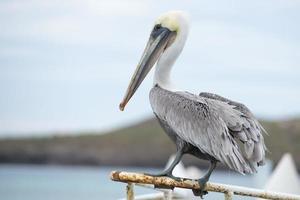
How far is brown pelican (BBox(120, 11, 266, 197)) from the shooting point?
5.94 m

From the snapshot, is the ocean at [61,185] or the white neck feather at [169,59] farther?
the ocean at [61,185]

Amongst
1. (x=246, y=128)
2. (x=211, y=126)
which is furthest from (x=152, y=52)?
(x=246, y=128)

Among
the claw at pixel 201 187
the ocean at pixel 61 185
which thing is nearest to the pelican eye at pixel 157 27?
the claw at pixel 201 187

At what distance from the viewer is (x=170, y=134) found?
640cm

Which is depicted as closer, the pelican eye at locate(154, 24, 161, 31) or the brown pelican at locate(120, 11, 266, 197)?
the brown pelican at locate(120, 11, 266, 197)

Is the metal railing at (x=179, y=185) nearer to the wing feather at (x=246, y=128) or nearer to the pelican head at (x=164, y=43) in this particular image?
the wing feather at (x=246, y=128)

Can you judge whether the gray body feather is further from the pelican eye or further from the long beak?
the pelican eye

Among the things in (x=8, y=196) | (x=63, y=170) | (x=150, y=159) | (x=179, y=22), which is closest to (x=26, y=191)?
(x=8, y=196)

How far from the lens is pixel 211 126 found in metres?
6.14

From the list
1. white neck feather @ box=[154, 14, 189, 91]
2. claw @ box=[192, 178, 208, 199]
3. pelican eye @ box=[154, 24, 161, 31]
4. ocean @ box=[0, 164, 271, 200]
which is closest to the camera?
claw @ box=[192, 178, 208, 199]

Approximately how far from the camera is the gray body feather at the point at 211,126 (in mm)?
5934

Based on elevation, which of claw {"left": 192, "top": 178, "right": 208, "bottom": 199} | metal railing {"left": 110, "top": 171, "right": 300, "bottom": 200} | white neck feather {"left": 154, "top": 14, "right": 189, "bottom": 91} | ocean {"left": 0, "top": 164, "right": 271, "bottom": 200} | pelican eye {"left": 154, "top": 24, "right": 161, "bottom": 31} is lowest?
ocean {"left": 0, "top": 164, "right": 271, "bottom": 200}

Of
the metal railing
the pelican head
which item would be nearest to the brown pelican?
the pelican head

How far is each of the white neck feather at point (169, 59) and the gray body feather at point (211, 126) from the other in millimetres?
71
